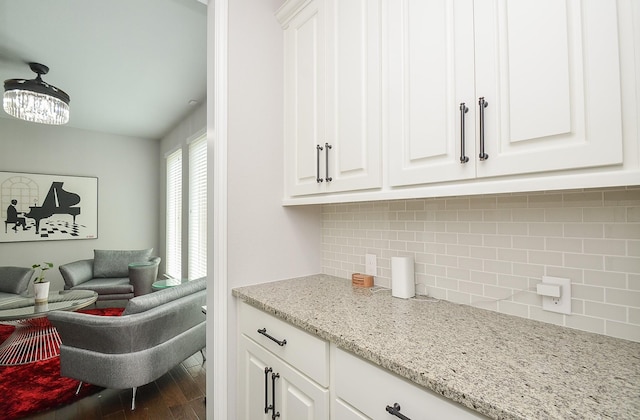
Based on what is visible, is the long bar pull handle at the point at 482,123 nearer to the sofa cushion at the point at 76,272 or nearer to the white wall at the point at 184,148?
the white wall at the point at 184,148

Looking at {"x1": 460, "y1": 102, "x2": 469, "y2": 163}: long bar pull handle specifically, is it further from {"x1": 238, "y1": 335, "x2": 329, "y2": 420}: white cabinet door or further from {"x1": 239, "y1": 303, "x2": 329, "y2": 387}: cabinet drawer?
{"x1": 238, "y1": 335, "x2": 329, "y2": 420}: white cabinet door

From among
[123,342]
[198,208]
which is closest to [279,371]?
[123,342]

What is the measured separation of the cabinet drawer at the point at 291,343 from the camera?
100 cm

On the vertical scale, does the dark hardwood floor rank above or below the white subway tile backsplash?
below

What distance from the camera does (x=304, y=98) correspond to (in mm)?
1565

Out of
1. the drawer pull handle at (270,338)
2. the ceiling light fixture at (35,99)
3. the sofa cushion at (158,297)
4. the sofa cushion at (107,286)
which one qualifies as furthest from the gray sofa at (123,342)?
the sofa cushion at (107,286)

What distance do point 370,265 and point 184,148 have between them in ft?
12.8

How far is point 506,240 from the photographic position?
1091 mm

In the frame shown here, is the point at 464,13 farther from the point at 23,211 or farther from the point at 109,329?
the point at 23,211

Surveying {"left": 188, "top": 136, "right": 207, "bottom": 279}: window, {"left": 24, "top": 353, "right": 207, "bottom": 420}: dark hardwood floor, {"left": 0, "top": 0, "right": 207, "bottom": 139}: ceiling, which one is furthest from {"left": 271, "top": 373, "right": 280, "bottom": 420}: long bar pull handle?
{"left": 188, "top": 136, "right": 207, "bottom": 279}: window

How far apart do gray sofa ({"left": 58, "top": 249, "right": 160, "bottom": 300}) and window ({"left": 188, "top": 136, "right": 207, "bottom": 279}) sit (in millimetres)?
691

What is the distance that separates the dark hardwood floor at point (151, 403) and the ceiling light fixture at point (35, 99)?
2629 mm

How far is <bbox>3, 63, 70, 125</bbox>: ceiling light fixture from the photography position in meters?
2.72

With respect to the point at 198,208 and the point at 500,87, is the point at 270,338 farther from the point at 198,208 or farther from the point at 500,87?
the point at 198,208
